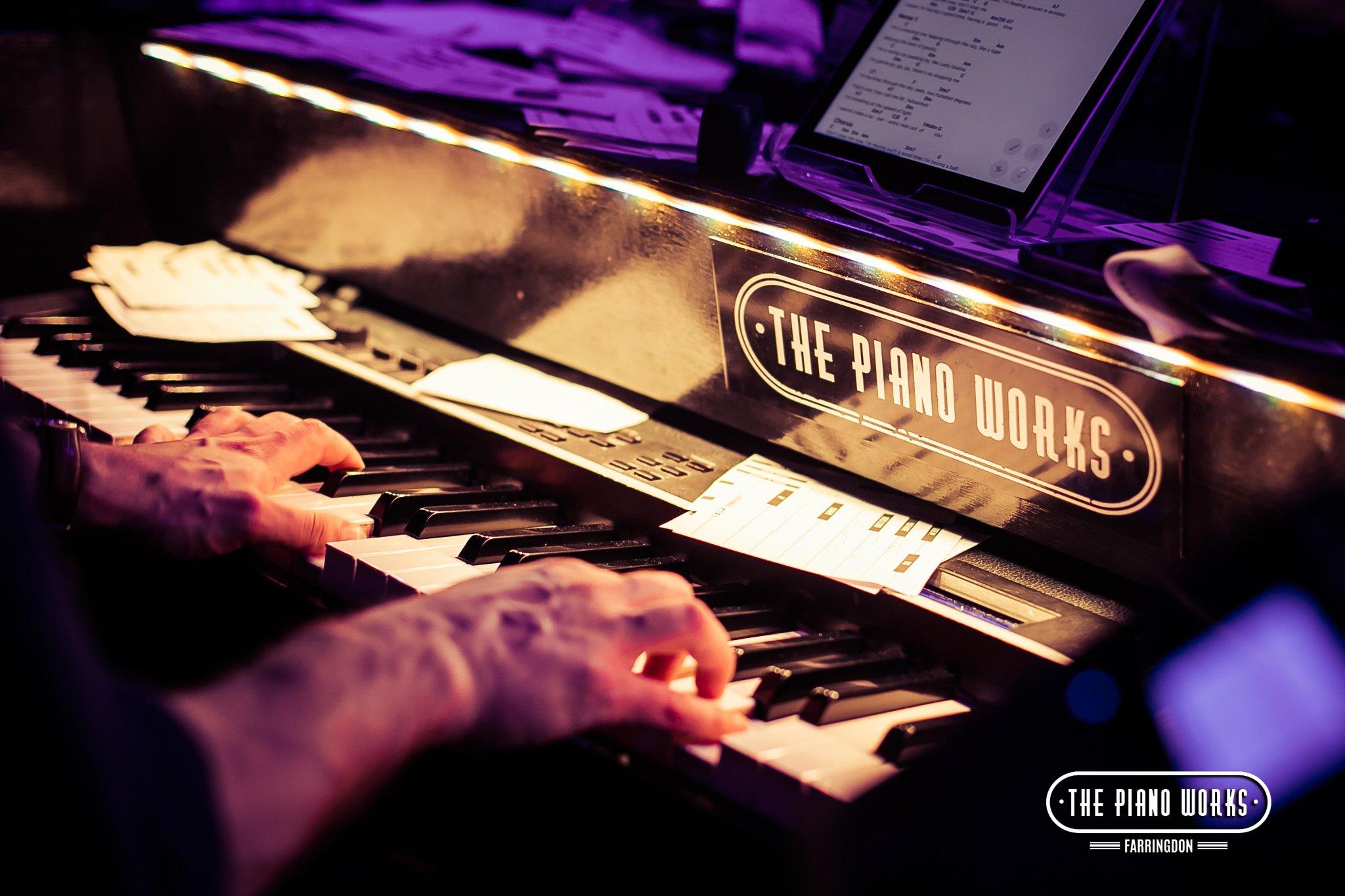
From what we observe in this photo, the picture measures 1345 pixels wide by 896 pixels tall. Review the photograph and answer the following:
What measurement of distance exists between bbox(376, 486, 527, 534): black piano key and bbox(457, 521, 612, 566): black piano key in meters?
0.03

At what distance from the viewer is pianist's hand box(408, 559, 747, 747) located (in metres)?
1.06

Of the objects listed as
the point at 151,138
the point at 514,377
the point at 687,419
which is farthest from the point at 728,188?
the point at 151,138

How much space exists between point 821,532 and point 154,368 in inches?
51.4

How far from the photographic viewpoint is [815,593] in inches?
53.6

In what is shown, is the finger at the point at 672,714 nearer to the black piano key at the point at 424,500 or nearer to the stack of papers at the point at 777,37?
the black piano key at the point at 424,500

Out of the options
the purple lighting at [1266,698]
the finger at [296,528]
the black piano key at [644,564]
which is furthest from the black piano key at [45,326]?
the purple lighting at [1266,698]

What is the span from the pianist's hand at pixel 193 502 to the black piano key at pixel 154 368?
42cm

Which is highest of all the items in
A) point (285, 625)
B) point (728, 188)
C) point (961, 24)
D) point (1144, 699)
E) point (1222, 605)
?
point (961, 24)

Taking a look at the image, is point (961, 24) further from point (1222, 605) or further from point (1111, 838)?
point (1111, 838)

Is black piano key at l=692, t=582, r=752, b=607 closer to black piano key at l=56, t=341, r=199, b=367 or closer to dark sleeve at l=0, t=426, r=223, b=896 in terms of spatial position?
dark sleeve at l=0, t=426, r=223, b=896

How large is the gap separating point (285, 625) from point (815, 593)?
79 centimetres

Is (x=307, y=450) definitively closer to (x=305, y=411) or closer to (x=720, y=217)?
(x=305, y=411)

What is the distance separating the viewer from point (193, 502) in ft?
4.79

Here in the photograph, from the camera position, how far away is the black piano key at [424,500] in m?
1.50
